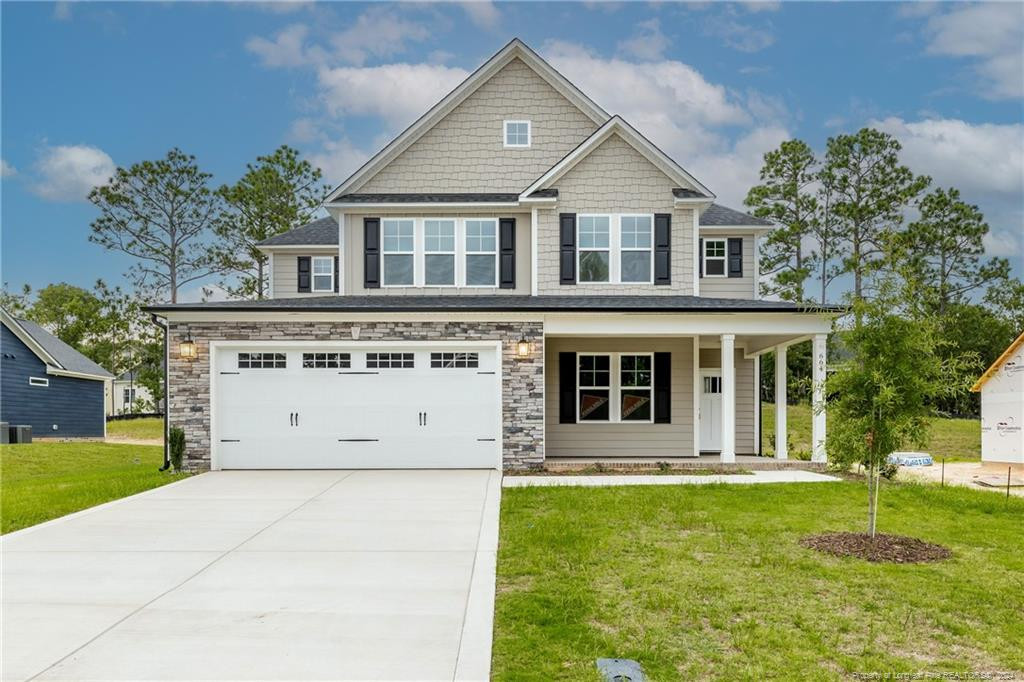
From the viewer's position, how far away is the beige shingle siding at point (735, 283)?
57.7 feet

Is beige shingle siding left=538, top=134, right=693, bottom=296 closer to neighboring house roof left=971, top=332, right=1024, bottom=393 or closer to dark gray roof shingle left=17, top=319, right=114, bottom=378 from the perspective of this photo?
neighboring house roof left=971, top=332, right=1024, bottom=393

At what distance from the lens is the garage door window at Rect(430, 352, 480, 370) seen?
14398 mm

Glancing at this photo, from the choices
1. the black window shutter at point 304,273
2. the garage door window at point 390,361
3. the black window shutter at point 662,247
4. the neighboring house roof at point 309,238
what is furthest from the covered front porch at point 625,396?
the black window shutter at point 304,273

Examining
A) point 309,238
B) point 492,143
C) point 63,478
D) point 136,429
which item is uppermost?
point 492,143

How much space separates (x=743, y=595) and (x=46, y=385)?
92.3ft

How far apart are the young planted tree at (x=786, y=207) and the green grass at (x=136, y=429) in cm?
2671

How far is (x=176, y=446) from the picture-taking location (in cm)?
1388

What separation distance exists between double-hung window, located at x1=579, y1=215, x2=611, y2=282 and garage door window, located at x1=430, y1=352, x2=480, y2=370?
10.4ft

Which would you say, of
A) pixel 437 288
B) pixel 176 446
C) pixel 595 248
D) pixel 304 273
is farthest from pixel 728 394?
pixel 304 273

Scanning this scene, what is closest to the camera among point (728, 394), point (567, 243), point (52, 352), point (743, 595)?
point (743, 595)

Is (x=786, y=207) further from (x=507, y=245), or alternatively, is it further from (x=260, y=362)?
(x=260, y=362)

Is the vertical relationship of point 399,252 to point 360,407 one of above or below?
above

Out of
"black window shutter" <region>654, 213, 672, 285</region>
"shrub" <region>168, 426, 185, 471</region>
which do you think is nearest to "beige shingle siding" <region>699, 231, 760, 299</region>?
"black window shutter" <region>654, 213, 672, 285</region>

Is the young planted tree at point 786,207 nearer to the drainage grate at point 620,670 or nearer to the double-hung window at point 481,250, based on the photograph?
the double-hung window at point 481,250
